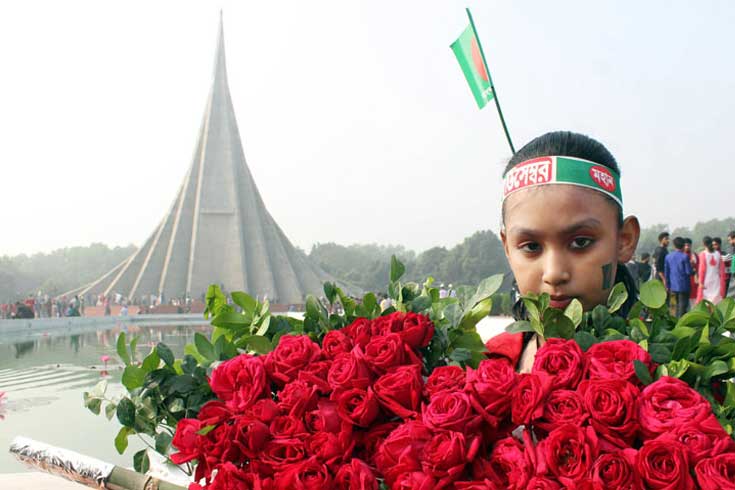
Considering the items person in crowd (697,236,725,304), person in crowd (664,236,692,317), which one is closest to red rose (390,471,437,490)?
person in crowd (664,236,692,317)

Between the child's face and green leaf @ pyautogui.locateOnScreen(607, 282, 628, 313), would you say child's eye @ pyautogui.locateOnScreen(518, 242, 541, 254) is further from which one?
green leaf @ pyautogui.locateOnScreen(607, 282, 628, 313)

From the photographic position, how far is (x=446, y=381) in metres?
0.92

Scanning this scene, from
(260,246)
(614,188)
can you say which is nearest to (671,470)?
(614,188)

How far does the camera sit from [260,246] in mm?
34750

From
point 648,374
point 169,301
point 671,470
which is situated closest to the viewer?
point 671,470

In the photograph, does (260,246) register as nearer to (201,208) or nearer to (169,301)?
(201,208)

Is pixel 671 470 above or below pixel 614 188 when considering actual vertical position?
below

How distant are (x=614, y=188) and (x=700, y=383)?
1.79ft

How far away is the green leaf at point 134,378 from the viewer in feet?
3.72

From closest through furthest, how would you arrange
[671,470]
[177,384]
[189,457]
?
[671,470] → [189,457] → [177,384]

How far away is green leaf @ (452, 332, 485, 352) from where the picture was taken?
1.09 metres

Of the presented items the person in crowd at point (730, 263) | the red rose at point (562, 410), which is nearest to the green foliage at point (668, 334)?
the red rose at point (562, 410)

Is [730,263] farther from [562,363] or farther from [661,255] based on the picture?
[562,363]

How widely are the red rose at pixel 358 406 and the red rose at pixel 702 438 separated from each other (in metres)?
0.36
